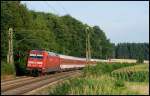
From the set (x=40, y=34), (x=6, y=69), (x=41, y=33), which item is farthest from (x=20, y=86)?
(x=41, y=33)

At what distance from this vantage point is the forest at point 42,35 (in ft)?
243

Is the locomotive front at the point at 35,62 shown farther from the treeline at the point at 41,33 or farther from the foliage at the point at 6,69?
the treeline at the point at 41,33

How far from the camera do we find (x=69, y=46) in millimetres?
142875

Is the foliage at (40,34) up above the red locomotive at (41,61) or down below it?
above

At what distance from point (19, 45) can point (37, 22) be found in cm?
2719

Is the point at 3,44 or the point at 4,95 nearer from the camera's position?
the point at 4,95

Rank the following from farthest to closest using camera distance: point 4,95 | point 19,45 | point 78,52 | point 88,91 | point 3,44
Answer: point 78,52 < point 19,45 < point 3,44 < point 4,95 < point 88,91

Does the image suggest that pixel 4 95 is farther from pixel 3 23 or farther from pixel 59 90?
pixel 3 23

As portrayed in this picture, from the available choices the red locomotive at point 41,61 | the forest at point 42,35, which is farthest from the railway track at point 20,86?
the forest at point 42,35

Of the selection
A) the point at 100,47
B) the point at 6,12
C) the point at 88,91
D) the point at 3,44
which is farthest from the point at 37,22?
the point at 88,91

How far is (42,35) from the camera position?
3883 inches

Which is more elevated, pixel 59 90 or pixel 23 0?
pixel 23 0

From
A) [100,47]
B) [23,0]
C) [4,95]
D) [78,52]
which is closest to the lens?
[4,95]

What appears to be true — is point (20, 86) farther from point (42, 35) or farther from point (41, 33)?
point (42, 35)
